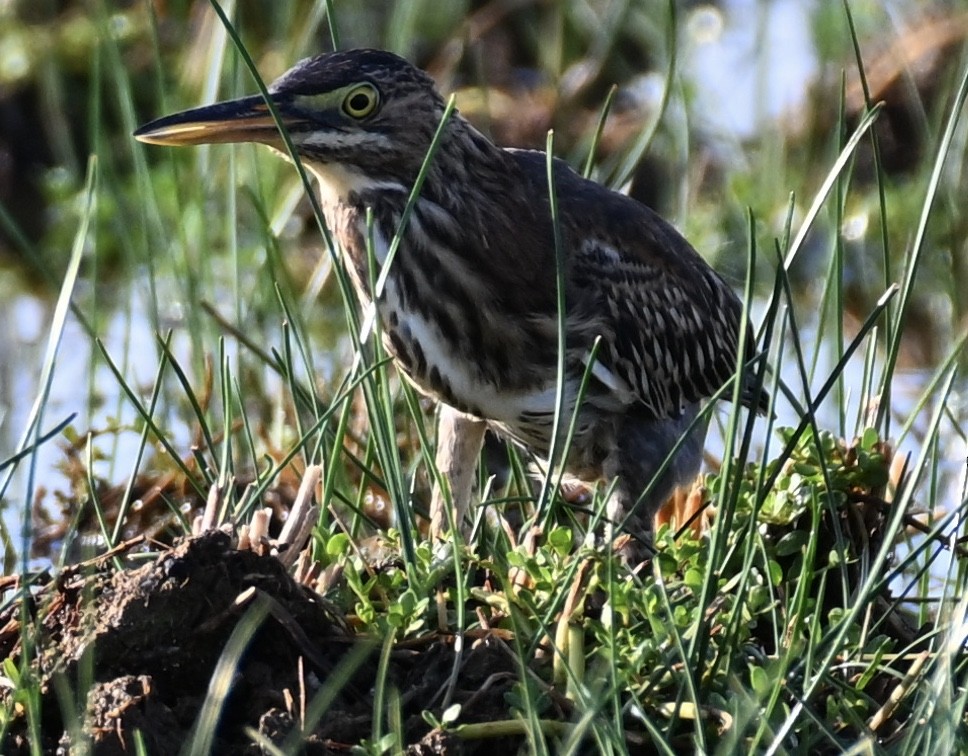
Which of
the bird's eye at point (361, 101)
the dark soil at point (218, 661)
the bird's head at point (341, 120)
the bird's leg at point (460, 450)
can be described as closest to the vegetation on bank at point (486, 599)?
the dark soil at point (218, 661)

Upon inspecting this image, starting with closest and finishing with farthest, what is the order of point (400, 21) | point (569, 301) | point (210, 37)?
point (569, 301) < point (400, 21) < point (210, 37)

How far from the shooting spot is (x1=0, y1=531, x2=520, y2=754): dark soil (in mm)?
3326

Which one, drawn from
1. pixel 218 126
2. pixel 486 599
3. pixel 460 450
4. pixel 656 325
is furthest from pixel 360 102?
pixel 486 599

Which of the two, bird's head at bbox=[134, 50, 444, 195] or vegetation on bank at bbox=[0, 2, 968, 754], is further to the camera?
bird's head at bbox=[134, 50, 444, 195]

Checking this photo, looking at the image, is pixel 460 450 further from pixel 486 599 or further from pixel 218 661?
pixel 218 661

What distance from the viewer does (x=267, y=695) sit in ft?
11.2

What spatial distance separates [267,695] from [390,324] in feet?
5.18

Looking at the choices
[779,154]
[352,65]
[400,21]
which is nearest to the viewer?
[352,65]

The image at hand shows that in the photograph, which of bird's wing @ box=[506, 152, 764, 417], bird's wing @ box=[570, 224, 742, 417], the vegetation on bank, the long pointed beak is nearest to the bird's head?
the long pointed beak

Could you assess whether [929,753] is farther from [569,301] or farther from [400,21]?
[400,21]

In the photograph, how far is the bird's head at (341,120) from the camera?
4266 mm

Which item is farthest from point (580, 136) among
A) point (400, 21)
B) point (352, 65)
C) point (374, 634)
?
point (374, 634)

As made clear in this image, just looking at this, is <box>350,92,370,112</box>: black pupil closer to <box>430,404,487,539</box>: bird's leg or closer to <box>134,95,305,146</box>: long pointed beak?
<box>134,95,305,146</box>: long pointed beak

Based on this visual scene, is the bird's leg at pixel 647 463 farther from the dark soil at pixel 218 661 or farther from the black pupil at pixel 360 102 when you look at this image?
the dark soil at pixel 218 661
